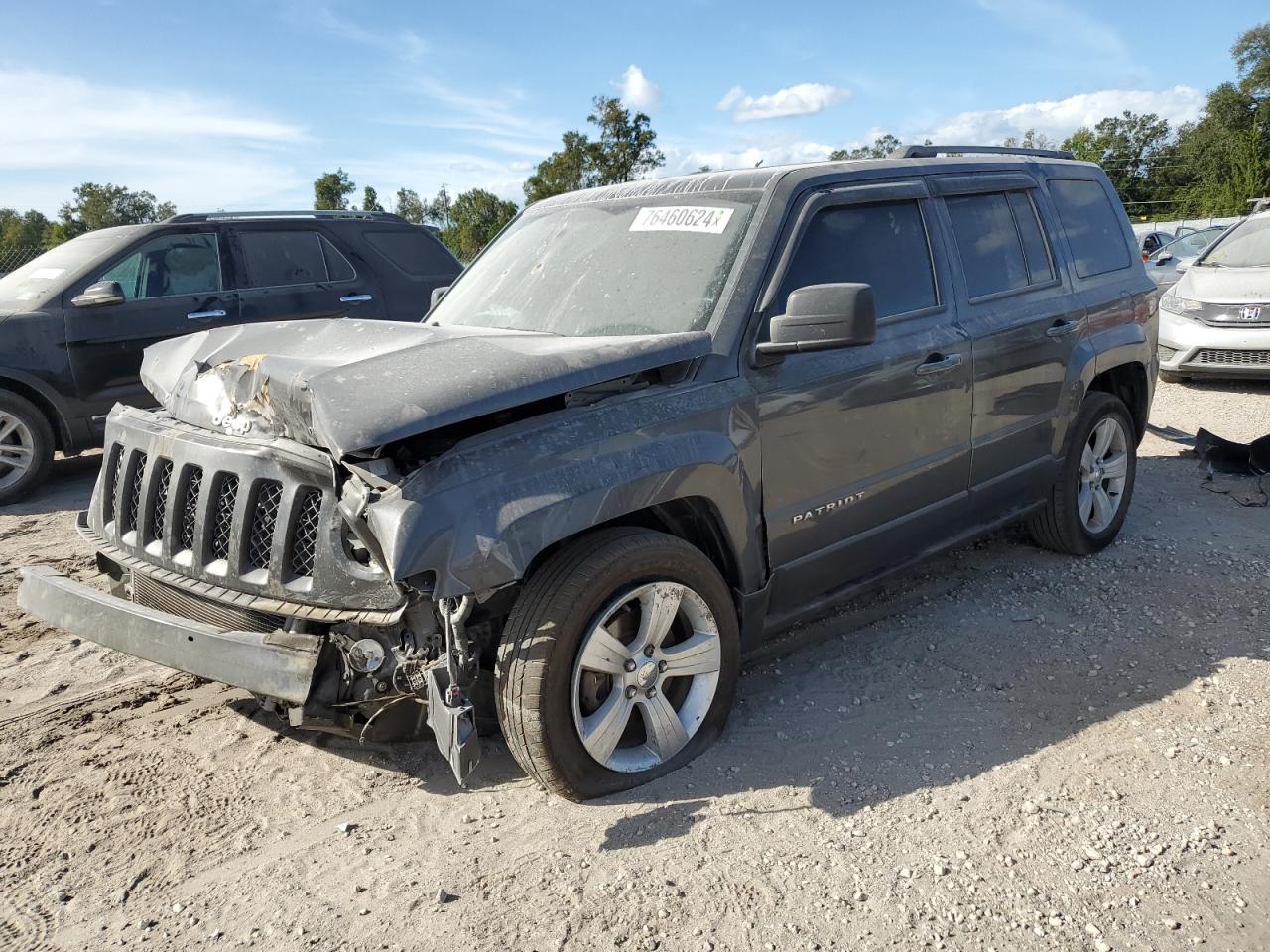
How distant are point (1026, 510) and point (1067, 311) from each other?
3.22 feet

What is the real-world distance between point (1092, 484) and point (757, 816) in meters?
3.08

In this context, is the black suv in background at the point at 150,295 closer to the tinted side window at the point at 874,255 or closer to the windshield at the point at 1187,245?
the tinted side window at the point at 874,255

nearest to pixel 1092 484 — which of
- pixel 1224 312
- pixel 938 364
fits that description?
pixel 938 364

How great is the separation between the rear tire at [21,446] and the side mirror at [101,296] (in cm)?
83

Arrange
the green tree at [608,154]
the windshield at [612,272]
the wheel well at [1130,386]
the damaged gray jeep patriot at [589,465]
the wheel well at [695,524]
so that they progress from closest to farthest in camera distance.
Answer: the damaged gray jeep patriot at [589,465], the wheel well at [695,524], the windshield at [612,272], the wheel well at [1130,386], the green tree at [608,154]

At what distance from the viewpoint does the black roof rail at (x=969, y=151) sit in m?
4.50

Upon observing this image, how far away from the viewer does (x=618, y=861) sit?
273 centimetres

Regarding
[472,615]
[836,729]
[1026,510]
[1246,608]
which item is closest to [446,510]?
[472,615]

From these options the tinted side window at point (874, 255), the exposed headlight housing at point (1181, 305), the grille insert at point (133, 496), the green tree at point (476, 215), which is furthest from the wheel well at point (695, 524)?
the green tree at point (476, 215)

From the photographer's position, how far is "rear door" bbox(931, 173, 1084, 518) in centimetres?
414

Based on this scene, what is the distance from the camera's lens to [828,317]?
3021 mm

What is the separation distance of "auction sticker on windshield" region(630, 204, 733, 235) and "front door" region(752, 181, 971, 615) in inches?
11.6

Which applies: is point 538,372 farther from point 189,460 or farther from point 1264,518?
point 1264,518

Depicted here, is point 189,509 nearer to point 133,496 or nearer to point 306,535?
point 133,496
